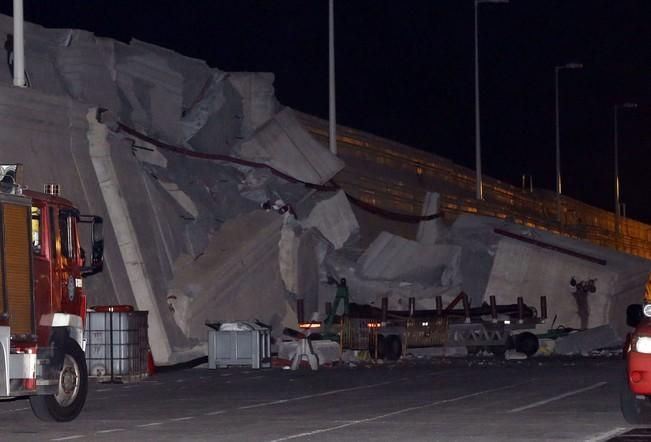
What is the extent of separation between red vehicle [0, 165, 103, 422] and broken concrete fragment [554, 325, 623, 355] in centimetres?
2364

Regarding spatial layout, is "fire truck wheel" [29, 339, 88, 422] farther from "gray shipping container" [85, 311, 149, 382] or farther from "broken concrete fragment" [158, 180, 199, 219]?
"broken concrete fragment" [158, 180, 199, 219]

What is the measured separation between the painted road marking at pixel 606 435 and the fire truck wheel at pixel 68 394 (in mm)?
7357

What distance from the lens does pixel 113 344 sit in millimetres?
25938

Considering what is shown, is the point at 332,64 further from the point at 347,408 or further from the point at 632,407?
the point at 632,407

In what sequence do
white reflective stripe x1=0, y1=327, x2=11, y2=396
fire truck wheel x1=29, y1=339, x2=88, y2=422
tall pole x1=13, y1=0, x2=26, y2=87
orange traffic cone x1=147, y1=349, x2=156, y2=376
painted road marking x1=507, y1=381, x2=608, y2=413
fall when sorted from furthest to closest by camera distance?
tall pole x1=13, y1=0, x2=26, y2=87 < orange traffic cone x1=147, y1=349, x2=156, y2=376 < painted road marking x1=507, y1=381, x2=608, y2=413 < fire truck wheel x1=29, y1=339, x2=88, y2=422 < white reflective stripe x1=0, y1=327, x2=11, y2=396

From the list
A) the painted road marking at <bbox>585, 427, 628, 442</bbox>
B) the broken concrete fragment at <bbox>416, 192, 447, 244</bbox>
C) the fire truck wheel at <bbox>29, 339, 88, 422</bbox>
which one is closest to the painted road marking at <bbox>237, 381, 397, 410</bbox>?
the fire truck wheel at <bbox>29, 339, 88, 422</bbox>

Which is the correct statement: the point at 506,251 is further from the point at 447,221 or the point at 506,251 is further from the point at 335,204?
the point at 447,221

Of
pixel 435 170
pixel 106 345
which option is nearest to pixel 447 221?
pixel 435 170

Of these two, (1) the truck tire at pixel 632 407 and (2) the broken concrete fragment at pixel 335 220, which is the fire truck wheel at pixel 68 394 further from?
(2) the broken concrete fragment at pixel 335 220

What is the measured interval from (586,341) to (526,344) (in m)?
2.72

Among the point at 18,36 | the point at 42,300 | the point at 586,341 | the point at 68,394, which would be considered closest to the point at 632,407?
the point at 68,394

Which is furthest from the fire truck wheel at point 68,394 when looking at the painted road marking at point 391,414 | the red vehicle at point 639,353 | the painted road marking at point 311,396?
the red vehicle at point 639,353

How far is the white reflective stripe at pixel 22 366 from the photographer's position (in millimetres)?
17953

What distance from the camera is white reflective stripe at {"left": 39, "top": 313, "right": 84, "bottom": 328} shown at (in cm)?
1909
